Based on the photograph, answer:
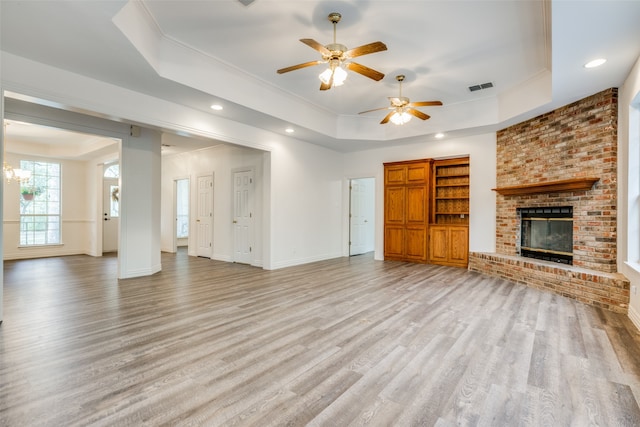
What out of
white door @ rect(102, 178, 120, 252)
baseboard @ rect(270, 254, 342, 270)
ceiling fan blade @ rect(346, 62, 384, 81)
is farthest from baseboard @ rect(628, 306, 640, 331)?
white door @ rect(102, 178, 120, 252)

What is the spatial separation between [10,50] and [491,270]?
24.1ft

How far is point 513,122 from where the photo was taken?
18.4 ft

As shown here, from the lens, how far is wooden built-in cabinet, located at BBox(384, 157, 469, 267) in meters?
6.70

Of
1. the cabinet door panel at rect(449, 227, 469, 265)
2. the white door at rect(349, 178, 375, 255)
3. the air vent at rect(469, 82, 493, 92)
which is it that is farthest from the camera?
the white door at rect(349, 178, 375, 255)

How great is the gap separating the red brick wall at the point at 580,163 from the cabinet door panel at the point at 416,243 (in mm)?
1727

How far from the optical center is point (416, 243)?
713cm

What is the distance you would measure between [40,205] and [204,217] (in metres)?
4.37

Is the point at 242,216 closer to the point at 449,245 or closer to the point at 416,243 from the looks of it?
the point at 416,243

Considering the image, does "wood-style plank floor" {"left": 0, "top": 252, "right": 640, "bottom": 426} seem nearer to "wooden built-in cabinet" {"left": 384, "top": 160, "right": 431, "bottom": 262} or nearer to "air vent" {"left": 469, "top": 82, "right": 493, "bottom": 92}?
"wooden built-in cabinet" {"left": 384, "top": 160, "right": 431, "bottom": 262}

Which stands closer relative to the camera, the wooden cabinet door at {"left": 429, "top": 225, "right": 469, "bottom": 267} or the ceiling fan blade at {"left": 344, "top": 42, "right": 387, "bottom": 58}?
the ceiling fan blade at {"left": 344, "top": 42, "right": 387, "bottom": 58}

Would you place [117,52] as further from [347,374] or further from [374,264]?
[374,264]

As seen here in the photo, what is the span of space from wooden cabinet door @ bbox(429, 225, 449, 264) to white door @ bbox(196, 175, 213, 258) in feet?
17.3

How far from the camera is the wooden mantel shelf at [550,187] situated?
4355 mm

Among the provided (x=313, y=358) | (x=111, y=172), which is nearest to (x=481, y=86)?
(x=313, y=358)
